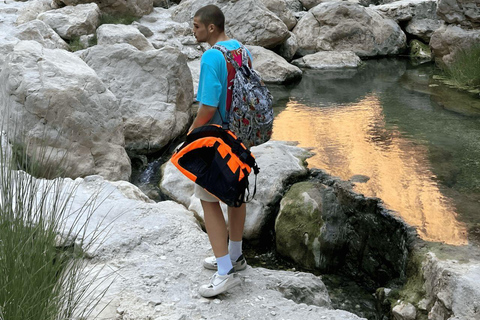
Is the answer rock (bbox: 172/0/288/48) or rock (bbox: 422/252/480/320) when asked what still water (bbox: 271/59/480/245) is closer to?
rock (bbox: 422/252/480/320)

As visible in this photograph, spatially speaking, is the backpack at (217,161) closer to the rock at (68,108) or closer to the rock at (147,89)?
the rock at (68,108)

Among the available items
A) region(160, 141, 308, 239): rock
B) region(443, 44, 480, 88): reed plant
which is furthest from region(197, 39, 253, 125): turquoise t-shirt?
region(443, 44, 480, 88): reed plant

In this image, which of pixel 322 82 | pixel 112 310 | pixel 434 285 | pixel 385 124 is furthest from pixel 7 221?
pixel 322 82

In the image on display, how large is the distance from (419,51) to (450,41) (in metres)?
3.73

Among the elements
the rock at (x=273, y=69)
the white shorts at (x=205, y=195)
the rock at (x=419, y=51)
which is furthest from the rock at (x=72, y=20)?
the white shorts at (x=205, y=195)

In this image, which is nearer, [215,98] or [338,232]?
[215,98]

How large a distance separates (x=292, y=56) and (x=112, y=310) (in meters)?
11.8

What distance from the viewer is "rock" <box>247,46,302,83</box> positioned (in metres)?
11.4

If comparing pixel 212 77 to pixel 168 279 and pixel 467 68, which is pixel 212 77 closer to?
pixel 168 279

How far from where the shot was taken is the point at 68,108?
18.4 feet

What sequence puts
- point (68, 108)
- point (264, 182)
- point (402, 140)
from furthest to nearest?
point (402, 140)
point (68, 108)
point (264, 182)

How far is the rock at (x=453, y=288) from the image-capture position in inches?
126

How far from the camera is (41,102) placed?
18.1ft

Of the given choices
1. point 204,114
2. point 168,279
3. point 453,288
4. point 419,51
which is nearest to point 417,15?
point 419,51
